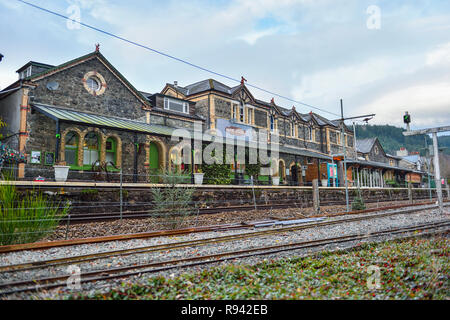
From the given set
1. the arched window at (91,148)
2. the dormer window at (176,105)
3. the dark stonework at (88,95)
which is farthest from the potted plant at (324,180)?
the arched window at (91,148)

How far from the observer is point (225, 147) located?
18.7 m

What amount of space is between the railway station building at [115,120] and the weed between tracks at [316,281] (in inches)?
301

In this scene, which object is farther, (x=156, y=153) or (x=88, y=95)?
(x=156, y=153)

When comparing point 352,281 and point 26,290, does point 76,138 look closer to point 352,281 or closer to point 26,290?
point 26,290

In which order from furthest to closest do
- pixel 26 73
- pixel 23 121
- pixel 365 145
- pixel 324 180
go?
1. pixel 365 145
2. pixel 324 180
3. pixel 26 73
4. pixel 23 121

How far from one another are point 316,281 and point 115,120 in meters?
14.0

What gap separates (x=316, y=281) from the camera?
442 centimetres

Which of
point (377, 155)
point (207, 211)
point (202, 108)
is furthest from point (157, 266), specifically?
point (377, 155)

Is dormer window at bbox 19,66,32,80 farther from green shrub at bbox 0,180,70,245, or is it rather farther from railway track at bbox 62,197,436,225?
green shrub at bbox 0,180,70,245

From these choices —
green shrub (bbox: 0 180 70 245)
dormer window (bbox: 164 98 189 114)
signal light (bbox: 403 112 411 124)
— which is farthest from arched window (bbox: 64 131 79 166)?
signal light (bbox: 403 112 411 124)

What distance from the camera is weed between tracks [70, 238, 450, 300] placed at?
12.7 ft

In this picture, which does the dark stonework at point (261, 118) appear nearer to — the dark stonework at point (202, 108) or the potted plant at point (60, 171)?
the dark stonework at point (202, 108)

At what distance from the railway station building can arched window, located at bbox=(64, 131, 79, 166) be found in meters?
0.04

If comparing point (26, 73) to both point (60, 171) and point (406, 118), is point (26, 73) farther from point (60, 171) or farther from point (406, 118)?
point (406, 118)
